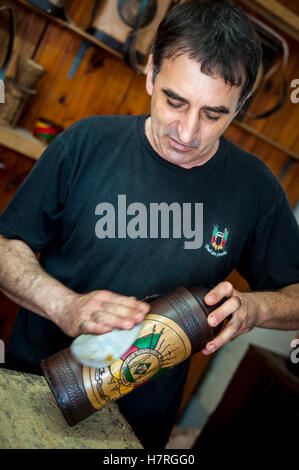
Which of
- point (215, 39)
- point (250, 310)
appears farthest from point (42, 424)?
point (215, 39)

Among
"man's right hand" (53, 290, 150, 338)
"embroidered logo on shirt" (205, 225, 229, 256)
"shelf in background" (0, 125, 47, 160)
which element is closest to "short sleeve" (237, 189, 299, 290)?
"embroidered logo on shirt" (205, 225, 229, 256)

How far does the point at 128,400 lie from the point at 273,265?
0.55 m

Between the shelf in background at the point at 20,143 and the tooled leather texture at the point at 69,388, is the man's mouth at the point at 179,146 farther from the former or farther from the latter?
the shelf in background at the point at 20,143

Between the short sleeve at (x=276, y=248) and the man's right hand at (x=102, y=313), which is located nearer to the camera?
the man's right hand at (x=102, y=313)

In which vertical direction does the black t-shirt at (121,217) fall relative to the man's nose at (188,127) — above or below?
below

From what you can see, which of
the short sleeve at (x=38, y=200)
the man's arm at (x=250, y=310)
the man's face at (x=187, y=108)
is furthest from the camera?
the short sleeve at (x=38, y=200)

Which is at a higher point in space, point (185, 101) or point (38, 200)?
point (185, 101)

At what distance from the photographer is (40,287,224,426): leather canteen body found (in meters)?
0.75

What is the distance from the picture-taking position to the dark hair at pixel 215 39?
3.06 ft

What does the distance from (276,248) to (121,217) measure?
0.46 metres

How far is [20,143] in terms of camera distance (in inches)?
67.3

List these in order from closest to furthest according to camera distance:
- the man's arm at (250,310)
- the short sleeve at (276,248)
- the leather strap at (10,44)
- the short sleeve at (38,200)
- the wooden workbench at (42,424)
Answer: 1. the wooden workbench at (42,424)
2. the man's arm at (250,310)
3. the short sleeve at (38,200)
4. the short sleeve at (276,248)
5. the leather strap at (10,44)

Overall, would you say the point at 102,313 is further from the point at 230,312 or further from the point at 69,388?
the point at 230,312

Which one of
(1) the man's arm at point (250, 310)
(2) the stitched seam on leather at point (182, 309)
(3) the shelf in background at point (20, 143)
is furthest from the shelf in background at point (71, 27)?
(2) the stitched seam on leather at point (182, 309)
